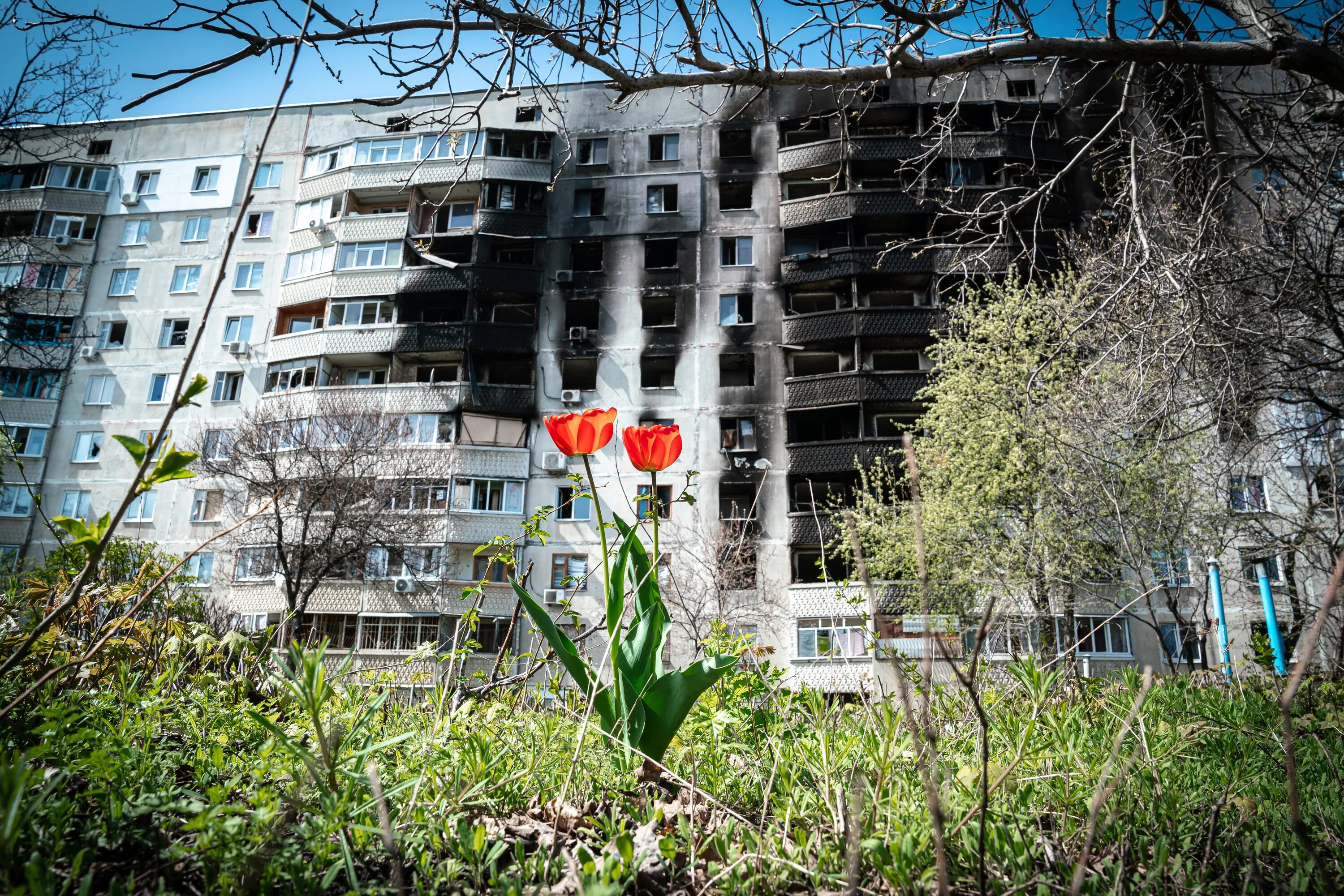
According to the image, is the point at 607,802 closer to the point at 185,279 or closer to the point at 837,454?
the point at 837,454

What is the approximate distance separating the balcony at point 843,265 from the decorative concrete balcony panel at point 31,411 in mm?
32493

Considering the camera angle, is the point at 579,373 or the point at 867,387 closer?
the point at 867,387

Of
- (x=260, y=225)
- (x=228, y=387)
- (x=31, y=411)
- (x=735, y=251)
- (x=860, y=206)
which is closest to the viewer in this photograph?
(x=860, y=206)

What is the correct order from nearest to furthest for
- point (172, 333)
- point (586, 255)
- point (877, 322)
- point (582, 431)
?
point (582, 431)
point (877, 322)
point (586, 255)
point (172, 333)

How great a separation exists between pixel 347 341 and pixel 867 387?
20.6 metres

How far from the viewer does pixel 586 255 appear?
33938mm

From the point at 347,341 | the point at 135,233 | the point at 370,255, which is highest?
the point at 135,233

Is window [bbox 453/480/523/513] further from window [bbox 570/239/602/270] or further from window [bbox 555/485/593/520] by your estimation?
window [bbox 570/239/602/270]

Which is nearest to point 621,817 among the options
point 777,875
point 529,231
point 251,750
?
point 777,875

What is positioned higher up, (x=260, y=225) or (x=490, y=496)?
(x=260, y=225)

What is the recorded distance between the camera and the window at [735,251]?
32969 millimetres

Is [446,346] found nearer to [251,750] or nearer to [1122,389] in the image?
[1122,389]

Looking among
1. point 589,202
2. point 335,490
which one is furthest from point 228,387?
point 589,202

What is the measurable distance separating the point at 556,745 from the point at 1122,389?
240 inches
